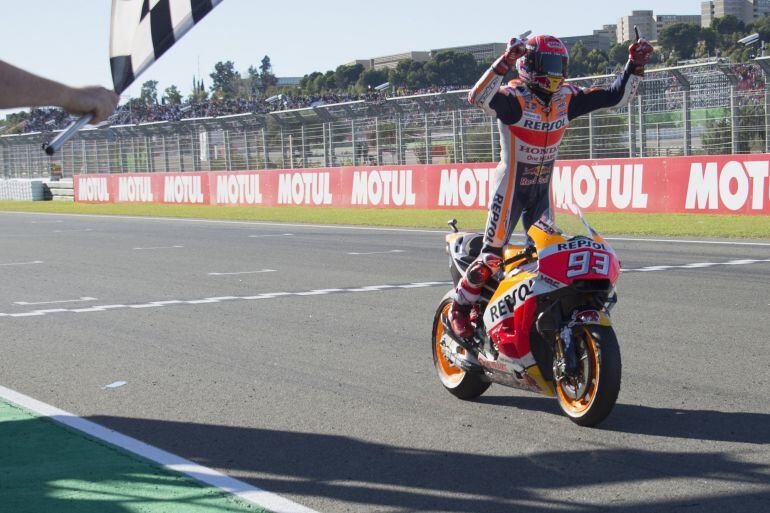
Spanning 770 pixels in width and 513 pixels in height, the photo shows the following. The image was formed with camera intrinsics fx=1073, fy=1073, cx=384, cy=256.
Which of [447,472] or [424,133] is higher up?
[424,133]

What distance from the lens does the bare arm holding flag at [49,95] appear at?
2807 millimetres

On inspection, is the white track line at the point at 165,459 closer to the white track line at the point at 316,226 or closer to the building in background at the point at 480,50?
the white track line at the point at 316,226

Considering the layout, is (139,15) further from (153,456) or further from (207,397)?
(207,397)

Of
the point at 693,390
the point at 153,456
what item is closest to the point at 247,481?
the point at 153,456

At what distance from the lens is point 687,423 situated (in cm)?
532

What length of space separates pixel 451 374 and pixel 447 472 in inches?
64.8

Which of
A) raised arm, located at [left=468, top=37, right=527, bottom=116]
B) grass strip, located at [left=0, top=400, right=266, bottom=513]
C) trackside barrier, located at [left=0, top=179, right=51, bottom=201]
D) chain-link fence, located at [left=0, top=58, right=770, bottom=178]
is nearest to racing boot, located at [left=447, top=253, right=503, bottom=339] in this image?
raised arm, located at [left=468, top=37, right=527, bottom=116]

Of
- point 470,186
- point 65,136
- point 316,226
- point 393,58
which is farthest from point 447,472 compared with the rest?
point 393,58

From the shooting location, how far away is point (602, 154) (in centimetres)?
2466

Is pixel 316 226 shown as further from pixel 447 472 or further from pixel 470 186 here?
pixel 447 472

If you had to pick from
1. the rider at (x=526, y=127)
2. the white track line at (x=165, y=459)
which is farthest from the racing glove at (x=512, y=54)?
the white track line at (x=165, y=459)

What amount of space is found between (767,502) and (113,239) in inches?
677

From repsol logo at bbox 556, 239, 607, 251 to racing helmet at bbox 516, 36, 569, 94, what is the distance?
3.75 ft

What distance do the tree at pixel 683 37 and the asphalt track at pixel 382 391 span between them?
134 metres
